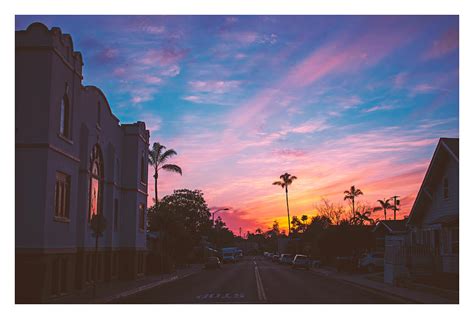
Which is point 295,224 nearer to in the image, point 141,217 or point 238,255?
point 238,255

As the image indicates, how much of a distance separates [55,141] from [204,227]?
79993 mm

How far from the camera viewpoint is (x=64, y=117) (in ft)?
85.9

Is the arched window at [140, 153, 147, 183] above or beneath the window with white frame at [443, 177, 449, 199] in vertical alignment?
above

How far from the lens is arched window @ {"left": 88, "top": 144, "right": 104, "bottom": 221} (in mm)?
31766

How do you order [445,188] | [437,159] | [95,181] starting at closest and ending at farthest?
[95,181] → [445,188] → [437,159]

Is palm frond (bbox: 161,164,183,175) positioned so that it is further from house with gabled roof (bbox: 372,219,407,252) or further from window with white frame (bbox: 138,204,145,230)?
window with white frame (bbox: 138,204,145,230)

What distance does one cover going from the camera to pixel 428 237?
122 ft

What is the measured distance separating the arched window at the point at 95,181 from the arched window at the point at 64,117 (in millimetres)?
5575

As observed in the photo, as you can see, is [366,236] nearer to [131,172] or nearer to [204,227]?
[131,172]

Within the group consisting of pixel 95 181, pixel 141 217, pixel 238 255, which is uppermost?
pixel 95 181

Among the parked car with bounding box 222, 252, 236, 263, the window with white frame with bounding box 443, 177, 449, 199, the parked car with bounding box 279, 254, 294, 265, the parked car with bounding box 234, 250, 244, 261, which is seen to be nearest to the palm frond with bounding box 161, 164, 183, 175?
the parked car with bounding box 279, 254, 294, 265

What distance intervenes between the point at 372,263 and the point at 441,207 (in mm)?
18199

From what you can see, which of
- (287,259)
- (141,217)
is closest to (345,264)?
(141,217)

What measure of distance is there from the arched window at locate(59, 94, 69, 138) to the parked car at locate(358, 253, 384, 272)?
3275 centimetres
